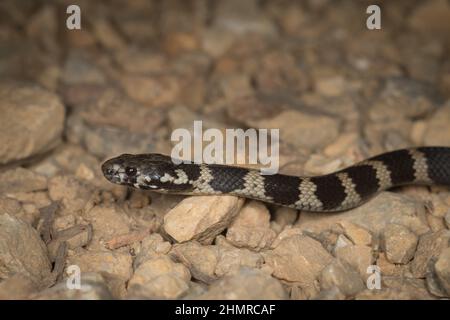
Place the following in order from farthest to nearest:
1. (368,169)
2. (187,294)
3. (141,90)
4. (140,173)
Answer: (141,90) < (368,169) < (140,173) < (187,294)

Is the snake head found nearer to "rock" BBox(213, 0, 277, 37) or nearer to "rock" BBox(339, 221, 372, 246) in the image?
"rock" BBox(339, 221, 372, 246)

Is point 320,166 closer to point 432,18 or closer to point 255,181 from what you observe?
point 255,181

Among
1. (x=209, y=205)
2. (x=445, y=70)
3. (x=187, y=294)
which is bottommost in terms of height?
(x=187, y=294)

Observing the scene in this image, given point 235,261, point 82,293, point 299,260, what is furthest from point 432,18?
point 82,293

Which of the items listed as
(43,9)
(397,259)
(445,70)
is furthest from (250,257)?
(43,9)
